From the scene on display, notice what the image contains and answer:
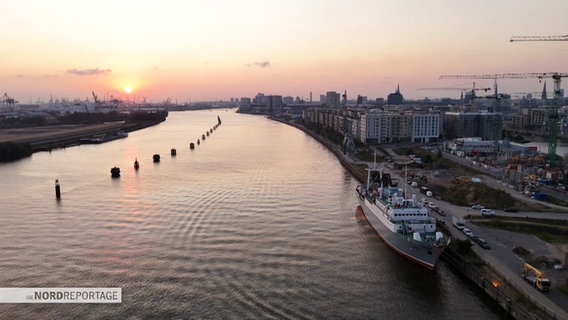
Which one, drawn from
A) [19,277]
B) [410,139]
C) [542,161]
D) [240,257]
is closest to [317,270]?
[240,257]

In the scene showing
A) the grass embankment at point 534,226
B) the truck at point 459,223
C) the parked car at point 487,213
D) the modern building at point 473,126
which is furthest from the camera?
the modern building at point 473,126

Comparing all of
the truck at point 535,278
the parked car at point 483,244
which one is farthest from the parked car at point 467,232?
the truck at point 535,278

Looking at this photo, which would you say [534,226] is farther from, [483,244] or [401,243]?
[401,243]

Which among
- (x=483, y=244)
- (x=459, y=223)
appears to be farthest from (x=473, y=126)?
(x=483, y=244)

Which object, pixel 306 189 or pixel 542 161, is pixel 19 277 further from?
pixel 542 161

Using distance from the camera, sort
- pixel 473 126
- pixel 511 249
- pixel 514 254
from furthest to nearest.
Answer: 1. pixel 473 126
2. pixel 511 249
3. pixel 514 254
